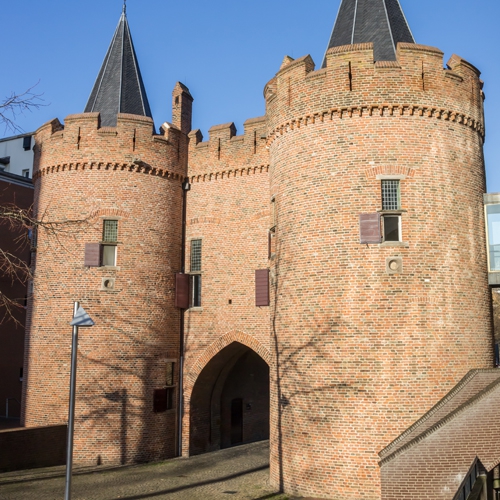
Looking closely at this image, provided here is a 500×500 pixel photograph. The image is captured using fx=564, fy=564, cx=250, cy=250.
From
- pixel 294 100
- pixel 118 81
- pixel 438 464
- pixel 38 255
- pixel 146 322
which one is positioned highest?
pixel 118 81

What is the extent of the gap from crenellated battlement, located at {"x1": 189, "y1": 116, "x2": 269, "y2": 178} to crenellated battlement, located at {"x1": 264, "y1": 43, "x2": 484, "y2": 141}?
379 cm

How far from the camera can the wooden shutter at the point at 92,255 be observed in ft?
61.8

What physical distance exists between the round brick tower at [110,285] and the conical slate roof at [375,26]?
22.6 ft

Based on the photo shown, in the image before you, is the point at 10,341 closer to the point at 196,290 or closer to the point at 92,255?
the point at 92,255

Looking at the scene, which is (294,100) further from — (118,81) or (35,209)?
(35,209)

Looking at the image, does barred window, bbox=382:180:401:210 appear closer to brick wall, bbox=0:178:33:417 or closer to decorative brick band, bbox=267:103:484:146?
decorative brick band, bbox=267:103:484:146

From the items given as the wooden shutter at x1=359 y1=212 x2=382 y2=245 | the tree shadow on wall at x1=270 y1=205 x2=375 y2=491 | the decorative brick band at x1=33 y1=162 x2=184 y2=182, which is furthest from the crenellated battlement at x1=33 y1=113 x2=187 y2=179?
the wooden shutter at x1=359 y1=212 x2=382 y2=245

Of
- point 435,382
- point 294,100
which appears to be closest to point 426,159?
point 294,100

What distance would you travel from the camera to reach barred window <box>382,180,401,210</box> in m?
14.4

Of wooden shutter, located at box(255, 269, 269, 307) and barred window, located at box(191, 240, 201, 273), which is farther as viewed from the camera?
barred window, located at box(191, 240, 201, 273)

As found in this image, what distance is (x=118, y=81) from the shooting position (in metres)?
21.8

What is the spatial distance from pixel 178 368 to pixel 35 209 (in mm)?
7737

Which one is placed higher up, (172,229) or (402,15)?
(402,15)

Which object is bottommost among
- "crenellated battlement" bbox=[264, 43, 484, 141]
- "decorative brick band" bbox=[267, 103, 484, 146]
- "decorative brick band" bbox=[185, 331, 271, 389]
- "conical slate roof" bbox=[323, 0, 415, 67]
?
"decorative brick band" bbox=[185, 331, 271, 389]
